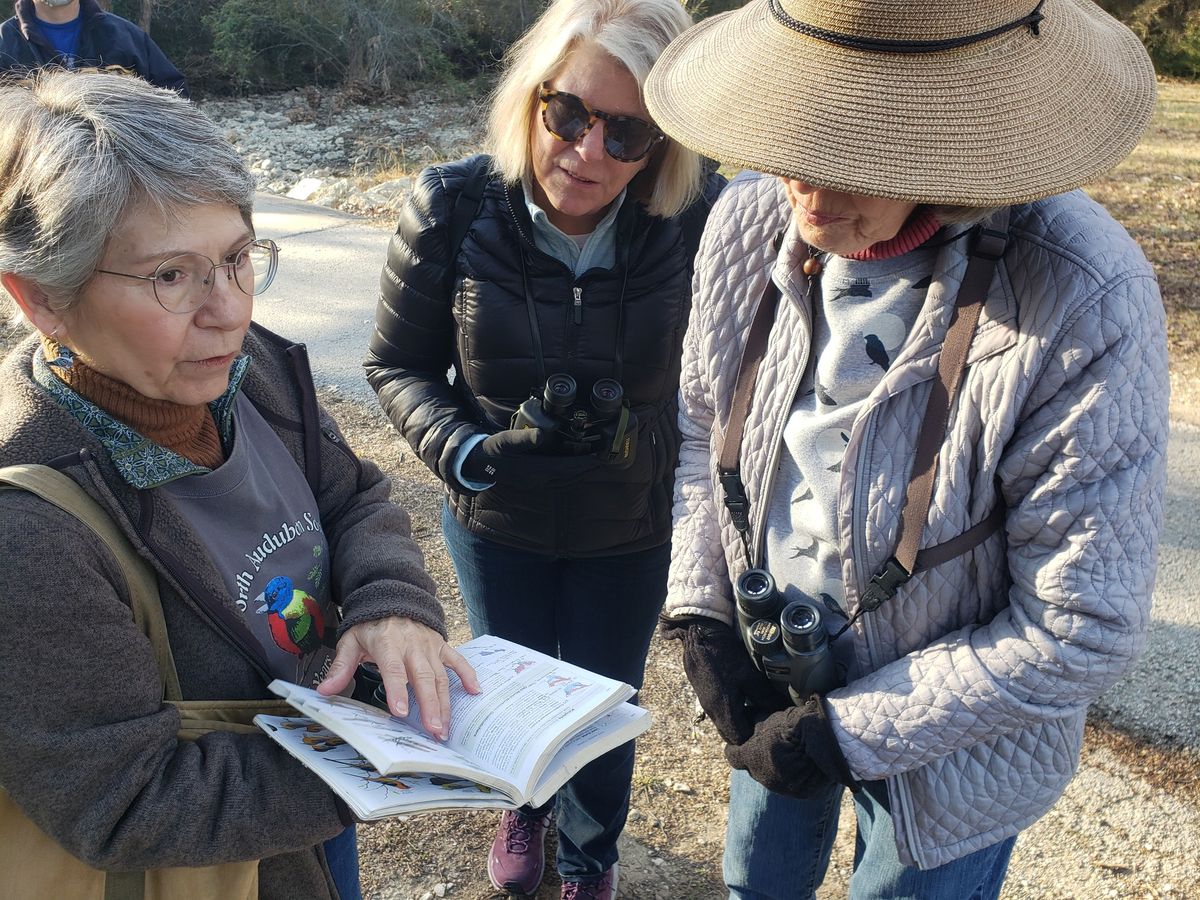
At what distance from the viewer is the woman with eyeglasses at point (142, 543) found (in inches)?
55.2

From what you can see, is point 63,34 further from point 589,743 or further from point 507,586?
point 589,743

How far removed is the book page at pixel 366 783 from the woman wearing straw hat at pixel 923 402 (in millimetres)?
596

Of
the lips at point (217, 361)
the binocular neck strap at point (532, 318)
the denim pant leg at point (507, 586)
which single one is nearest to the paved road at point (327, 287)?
the denim pant leg at point (507, 586)

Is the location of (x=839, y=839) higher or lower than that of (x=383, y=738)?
lower


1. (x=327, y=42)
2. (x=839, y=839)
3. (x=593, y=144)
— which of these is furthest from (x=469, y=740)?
(x=327, y=42)

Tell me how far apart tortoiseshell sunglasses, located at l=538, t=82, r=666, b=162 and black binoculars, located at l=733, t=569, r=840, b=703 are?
1.02 meters

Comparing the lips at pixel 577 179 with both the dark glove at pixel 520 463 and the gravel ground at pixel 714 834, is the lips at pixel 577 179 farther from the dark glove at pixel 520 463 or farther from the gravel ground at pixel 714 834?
the gravel ground at pixel 714 834

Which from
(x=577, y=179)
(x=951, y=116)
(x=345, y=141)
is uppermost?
(x=951, y=116)

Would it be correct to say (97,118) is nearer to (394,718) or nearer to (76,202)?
(76,202)

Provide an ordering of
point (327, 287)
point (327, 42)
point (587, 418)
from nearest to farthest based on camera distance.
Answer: point (587, 418), point (327, 287), point (327, 42)

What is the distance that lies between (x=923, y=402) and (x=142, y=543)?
123 cm

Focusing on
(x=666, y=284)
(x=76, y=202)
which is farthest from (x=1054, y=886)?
(x=76, y=202)

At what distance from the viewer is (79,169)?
1.46 m

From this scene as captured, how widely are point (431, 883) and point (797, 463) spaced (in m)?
1.84
